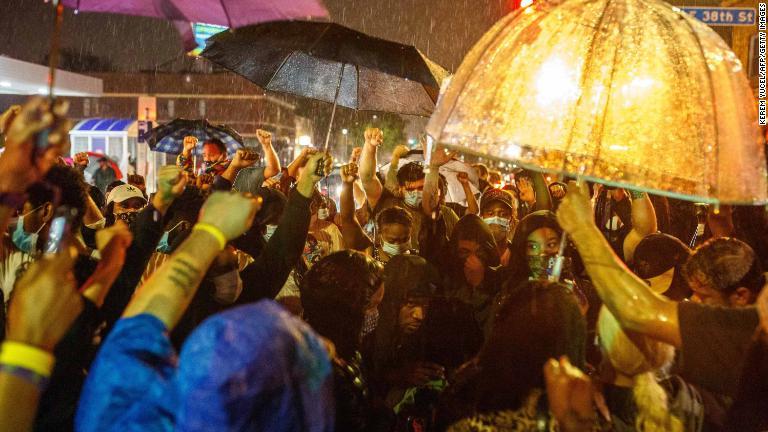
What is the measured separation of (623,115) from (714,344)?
0.98m

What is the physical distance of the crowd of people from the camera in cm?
161

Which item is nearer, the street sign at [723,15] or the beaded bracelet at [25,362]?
the beaded bracelet at [25,362]

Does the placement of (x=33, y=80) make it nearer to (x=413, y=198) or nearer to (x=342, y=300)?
(x=413, y=198)

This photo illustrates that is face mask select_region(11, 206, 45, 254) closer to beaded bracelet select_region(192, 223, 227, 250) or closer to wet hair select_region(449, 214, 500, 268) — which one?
beaded bracelet select_region(192, 223, 227, 250)

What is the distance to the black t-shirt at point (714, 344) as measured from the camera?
243 cm

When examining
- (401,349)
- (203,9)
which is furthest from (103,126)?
(401,349)

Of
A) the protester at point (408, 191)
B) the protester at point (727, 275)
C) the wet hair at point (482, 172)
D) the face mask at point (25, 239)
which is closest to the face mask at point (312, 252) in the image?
the protester at point (408, 191)

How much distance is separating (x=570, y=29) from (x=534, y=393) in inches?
60.5

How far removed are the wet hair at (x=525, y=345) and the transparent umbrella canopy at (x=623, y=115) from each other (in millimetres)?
570

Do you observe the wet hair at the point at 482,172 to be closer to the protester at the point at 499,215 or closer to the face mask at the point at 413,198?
the protester at the point at 499,215

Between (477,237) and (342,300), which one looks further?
(477,237)

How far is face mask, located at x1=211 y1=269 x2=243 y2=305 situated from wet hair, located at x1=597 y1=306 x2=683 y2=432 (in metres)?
1.75

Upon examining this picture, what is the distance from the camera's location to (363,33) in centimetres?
472

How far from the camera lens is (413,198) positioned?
636cm
